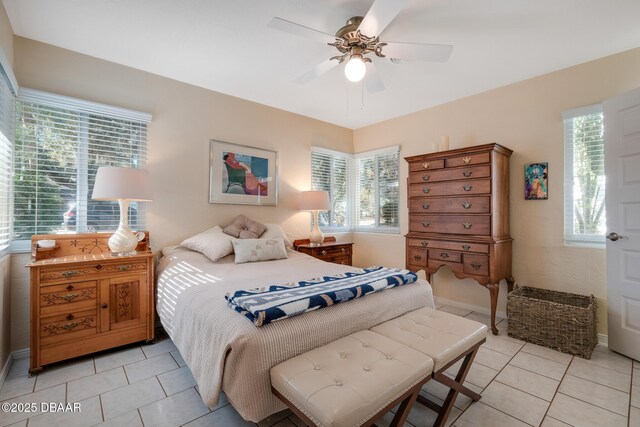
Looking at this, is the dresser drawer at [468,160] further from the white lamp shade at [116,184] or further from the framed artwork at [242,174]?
the white lamp shade at [116,184]

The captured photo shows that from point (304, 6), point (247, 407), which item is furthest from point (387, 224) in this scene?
point (247, 407)

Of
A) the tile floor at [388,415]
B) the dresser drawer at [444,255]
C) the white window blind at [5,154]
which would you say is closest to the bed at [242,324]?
the tile floor at [388,415]

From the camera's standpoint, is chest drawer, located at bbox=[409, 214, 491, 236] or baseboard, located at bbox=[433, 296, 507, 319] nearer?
chest drawer, located at bbox=[409, 214, 491, 236]

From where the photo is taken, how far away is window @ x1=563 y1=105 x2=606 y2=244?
8.79 ft

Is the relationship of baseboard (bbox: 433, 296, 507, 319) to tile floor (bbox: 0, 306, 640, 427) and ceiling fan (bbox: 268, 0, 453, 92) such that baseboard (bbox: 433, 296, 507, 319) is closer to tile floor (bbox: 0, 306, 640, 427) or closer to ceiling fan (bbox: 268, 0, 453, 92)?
tile floor (bbox: 0, 306, 640, 427)

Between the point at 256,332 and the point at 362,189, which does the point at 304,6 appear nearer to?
the point at 256,332

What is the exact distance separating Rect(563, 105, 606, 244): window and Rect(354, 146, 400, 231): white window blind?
1909mm

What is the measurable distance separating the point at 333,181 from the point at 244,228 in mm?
1826

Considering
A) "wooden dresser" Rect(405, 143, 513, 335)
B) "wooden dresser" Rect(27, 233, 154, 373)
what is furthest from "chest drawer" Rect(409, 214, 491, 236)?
"wooden dresser" Rect(27, 233, 154, 373)

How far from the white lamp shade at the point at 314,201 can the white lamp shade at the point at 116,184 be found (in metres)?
1.96

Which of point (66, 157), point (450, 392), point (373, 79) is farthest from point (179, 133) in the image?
point (450, 392)

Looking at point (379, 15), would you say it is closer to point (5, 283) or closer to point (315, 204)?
point (315, 204)

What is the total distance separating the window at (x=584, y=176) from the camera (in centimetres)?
268

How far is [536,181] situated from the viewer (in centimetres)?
299
